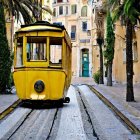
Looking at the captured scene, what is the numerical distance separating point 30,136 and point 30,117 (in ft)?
14.1

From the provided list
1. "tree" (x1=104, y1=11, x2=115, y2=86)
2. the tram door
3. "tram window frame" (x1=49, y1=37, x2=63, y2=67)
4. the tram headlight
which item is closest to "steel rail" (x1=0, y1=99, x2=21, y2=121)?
the tram headlight

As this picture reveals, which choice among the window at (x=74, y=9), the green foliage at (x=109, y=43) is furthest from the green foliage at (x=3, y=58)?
the window at (x=74, y=9)

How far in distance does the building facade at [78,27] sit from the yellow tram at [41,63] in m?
50.4

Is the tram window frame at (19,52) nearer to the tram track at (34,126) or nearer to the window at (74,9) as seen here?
the tram track at (34,126)

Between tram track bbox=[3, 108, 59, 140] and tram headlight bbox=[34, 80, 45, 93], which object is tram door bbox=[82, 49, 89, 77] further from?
tram track bbox=[3, 108, 59, 140]

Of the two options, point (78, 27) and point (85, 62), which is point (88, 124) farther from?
point (78, 27)

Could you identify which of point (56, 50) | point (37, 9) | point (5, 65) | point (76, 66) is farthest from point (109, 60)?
point (76, 66)

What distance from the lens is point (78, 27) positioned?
74.1 meters

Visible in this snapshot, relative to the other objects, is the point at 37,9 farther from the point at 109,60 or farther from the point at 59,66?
the point at 59,66

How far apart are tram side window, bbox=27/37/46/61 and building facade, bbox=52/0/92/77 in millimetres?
50228

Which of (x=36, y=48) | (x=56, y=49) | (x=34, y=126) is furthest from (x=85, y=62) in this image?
(x=34, y=126)

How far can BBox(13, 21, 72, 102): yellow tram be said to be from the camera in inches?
750

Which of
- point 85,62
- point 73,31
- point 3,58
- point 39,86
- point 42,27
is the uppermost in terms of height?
point 73,31

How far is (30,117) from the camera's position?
52.4 feet
